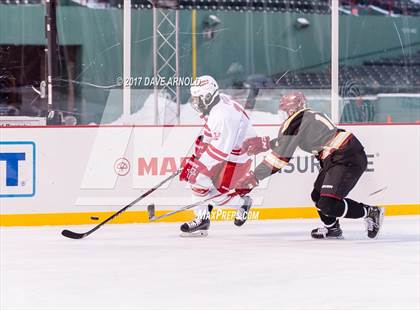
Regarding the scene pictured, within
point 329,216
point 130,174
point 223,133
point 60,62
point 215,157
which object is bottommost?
point 329,216

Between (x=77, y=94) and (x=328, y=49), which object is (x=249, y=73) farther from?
(x=77, y=94)

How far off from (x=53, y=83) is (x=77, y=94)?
0.59 feet

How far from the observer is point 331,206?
6633mm

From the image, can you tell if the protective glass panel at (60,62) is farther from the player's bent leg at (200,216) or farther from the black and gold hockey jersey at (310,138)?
the black and gold hockey jersey at (310,138)

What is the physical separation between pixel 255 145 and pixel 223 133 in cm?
41

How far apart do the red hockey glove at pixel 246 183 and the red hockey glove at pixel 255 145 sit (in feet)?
0.73

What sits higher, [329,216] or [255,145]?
[255,145]

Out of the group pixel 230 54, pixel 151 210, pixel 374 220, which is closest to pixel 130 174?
pixel 151 210

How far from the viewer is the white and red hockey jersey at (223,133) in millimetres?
7035

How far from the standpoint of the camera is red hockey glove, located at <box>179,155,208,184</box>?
7.17 metres

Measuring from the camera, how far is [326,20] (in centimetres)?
834

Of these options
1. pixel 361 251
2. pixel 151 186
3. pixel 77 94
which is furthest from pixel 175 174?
pixel 361 251

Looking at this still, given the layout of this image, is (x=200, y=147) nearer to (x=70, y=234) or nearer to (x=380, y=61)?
(x=70, y=234)

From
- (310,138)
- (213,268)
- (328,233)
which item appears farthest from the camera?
(328,233)
